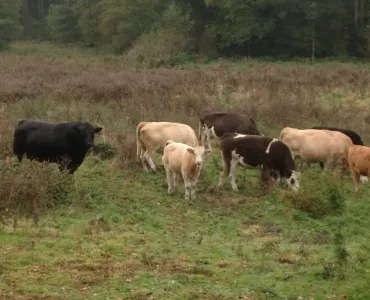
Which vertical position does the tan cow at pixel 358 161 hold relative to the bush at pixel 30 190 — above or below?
below

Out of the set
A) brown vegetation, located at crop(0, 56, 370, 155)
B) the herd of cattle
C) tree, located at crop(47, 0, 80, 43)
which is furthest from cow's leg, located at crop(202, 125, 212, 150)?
tree, located at crop(47, 0, 80, 43)

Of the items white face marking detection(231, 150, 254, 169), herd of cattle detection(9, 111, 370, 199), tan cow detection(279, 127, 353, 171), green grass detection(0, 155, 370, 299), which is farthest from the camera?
tan cow detection(279, 127, 353, 171)

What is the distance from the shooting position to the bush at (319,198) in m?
13.1

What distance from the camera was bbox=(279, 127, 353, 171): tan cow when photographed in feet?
54.8

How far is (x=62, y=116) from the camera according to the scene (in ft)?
69.7

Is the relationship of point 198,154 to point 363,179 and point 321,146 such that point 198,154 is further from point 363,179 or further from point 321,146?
point 363,179

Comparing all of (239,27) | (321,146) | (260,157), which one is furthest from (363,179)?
(239,27)

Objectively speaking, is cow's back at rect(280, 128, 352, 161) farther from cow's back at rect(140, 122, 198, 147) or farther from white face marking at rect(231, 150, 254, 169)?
cow's back at rect(140, 122, 198, 147)

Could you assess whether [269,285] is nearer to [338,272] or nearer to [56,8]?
[338,272]

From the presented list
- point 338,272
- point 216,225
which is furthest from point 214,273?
point 216,225

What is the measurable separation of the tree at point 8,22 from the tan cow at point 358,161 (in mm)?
46609

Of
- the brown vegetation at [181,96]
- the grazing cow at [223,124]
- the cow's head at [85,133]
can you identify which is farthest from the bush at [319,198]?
the brown vegetation at [181,96]

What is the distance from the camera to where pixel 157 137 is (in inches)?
667

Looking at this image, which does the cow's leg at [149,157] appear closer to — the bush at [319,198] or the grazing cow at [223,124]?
the grazing cow at [223,124]
